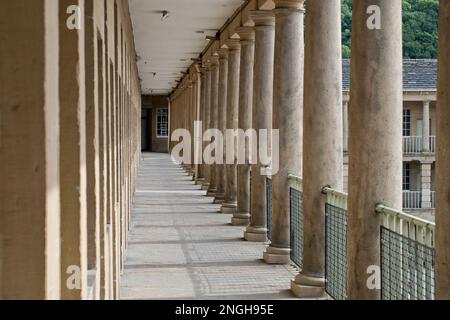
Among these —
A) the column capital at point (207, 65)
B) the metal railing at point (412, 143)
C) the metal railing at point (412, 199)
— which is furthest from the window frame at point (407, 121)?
the column capital at point (207, 65)

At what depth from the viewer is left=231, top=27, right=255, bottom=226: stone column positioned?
65.1 ft

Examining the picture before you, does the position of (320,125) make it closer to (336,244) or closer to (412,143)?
(336,244)

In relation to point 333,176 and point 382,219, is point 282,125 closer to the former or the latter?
point 333,176

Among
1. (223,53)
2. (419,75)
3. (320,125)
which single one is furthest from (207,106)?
(320,125)

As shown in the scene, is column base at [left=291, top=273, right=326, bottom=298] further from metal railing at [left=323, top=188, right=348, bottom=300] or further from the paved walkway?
the paved walkway

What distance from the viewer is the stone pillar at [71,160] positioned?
5.05 m

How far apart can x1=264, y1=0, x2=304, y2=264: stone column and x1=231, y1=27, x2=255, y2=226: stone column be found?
5241mm

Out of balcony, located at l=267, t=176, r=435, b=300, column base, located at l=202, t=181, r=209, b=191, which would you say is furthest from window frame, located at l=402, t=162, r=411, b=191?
balcony, located at l=267, t=176, r=435, b=300

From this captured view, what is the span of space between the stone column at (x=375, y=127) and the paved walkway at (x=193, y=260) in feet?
9.84

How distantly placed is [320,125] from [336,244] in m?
1.84

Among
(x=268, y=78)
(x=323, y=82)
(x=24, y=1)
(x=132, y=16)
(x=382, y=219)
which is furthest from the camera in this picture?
(x=132, y=16)

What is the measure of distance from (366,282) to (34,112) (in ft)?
19.2

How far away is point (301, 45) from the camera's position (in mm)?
14500

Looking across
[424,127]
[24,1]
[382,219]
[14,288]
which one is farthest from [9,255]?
[424,127]
